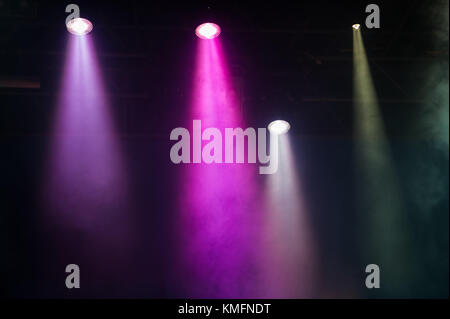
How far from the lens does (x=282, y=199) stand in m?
5.45

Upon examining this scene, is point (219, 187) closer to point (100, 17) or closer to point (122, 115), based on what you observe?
point (122, 115)

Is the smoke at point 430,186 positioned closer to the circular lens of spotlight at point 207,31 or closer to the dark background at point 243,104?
the dark background at point 243,104

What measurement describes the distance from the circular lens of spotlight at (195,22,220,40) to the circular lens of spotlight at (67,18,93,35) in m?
0.89

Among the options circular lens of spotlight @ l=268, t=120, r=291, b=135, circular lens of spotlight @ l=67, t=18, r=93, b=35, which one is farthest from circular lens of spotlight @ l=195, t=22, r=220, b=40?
circular lens of spotlight @ l=268, t=120, r=291, b=135

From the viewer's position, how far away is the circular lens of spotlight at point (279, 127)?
16.9 feet

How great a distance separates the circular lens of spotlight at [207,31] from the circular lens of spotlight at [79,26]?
2.93ft

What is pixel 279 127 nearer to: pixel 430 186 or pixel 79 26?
pixel 430 186

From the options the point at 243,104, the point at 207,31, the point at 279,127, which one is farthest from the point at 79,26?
the point at 279,127

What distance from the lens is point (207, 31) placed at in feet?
14.4

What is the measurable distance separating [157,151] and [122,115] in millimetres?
507

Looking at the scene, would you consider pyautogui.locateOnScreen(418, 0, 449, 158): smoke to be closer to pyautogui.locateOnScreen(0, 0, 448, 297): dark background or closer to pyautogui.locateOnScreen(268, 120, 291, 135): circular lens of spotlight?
pyautogui.locateOnScreen(0, 0, 448, 297): dark background

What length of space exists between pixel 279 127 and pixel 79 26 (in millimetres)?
2041

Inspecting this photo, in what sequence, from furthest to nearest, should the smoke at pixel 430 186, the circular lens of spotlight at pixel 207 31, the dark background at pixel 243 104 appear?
the smoke at pixel 430 186
the dark background at pixel 243 104
the circular lens of spotlight at pixel 207 31

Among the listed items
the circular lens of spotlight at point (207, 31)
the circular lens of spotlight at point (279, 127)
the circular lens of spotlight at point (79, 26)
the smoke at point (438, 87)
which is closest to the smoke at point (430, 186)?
the smoke at point (438, 87)
